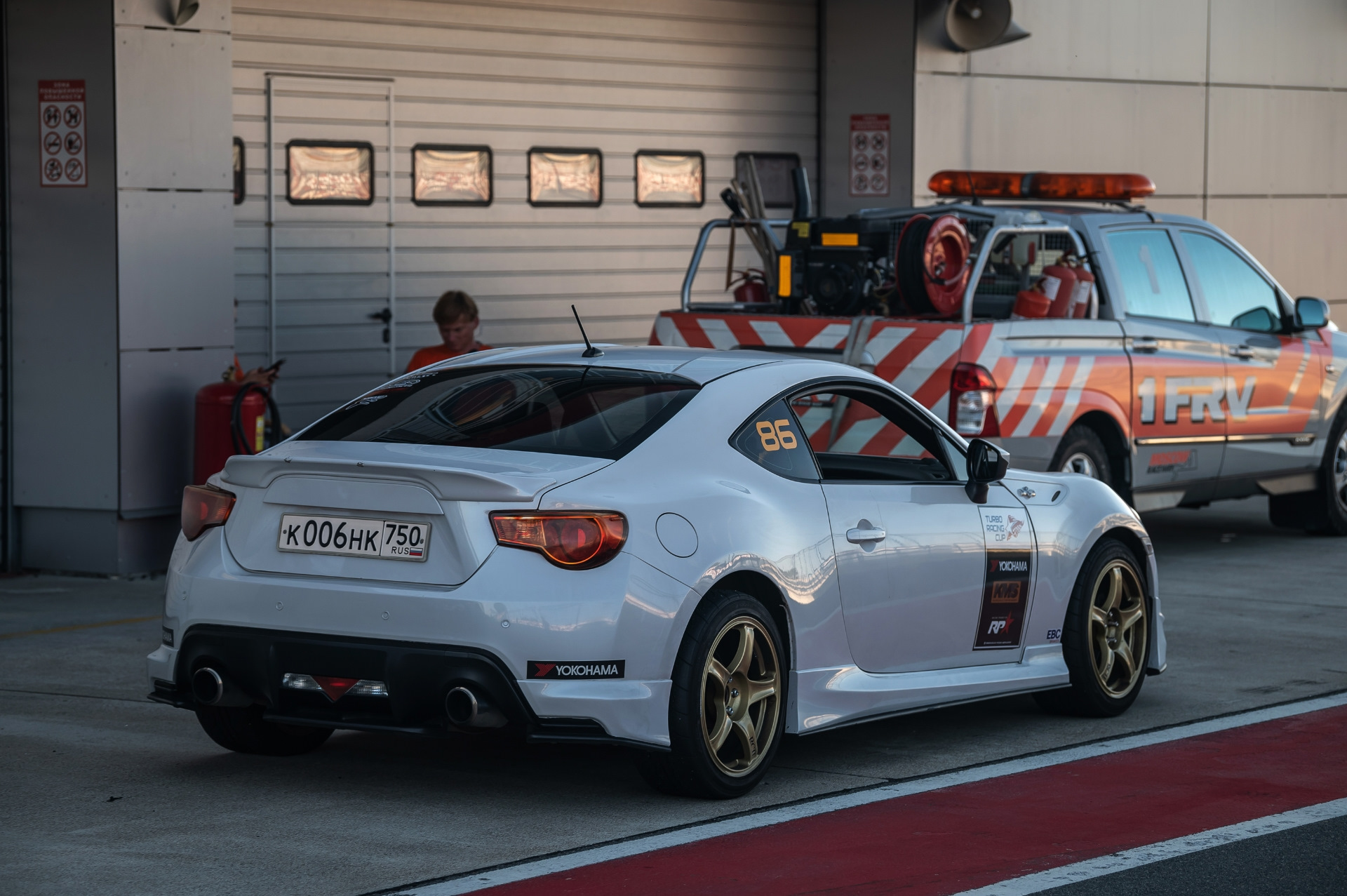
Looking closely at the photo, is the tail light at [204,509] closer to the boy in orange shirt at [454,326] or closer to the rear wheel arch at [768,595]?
the rear wheel arch at [768,595]

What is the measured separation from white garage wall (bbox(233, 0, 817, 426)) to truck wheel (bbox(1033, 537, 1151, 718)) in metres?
6.80

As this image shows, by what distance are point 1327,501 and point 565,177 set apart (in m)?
5.93

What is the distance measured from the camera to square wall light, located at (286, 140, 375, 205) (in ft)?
42.1

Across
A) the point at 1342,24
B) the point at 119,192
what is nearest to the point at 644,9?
the point at 119,192

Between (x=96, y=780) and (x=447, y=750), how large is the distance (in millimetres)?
1162

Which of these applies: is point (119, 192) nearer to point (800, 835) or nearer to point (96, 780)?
point (96, 780)

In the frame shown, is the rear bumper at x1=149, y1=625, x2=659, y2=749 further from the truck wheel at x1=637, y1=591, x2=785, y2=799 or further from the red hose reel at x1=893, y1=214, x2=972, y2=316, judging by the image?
the red hose reel at x1=893, y1=214, x2=972, y2=316

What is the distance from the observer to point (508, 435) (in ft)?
19.6

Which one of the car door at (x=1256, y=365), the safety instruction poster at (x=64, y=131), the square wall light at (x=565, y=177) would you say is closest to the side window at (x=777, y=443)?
the safety instruction poster at (x=64, y=131)

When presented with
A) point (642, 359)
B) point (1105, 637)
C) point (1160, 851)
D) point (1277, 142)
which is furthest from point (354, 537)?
point (1277, 142)

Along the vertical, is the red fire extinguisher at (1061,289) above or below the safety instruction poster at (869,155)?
below

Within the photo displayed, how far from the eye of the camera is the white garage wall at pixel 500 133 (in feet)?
42.0

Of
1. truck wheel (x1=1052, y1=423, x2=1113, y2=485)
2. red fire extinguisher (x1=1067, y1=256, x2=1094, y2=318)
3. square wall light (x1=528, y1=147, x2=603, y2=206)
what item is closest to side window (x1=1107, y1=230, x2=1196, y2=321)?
red fire extinguisher (x1=1067, y1=256, x2=1094, y2=318)

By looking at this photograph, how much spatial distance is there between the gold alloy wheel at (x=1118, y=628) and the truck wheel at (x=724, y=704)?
185cm
